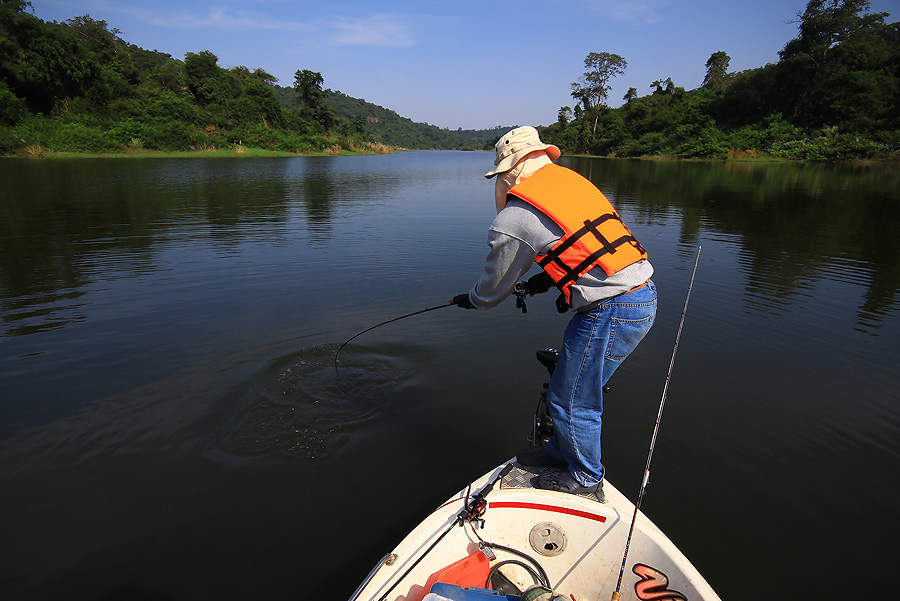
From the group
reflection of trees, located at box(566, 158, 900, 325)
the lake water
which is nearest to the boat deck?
the lake water

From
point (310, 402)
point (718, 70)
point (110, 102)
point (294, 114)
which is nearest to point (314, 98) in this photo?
point (294, 114)

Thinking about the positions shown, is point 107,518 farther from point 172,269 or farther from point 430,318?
point 172,269

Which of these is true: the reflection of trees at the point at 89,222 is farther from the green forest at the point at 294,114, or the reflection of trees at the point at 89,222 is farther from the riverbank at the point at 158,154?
the green forest at the point at 294,114

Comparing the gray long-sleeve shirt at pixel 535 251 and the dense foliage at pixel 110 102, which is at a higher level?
the dense foliage at pixel 110 102

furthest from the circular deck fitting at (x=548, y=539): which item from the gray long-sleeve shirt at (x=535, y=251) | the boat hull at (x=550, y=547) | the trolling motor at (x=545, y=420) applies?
the gray long-sleeve shirt at (x=535, y=251)

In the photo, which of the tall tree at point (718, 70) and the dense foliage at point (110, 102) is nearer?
the dense foliage at point (110, 102)

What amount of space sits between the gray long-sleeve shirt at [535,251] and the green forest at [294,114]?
47.6 metres

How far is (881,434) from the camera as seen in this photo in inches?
171

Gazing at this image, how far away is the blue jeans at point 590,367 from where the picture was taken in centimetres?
251

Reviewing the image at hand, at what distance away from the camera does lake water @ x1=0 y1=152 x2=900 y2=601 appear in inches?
122

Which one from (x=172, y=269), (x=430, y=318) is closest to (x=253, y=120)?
(x=172, y=269)

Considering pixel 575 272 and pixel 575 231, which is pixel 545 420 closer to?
pixel 575 272

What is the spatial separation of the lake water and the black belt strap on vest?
7.34 ft

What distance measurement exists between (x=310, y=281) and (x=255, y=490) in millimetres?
5642
